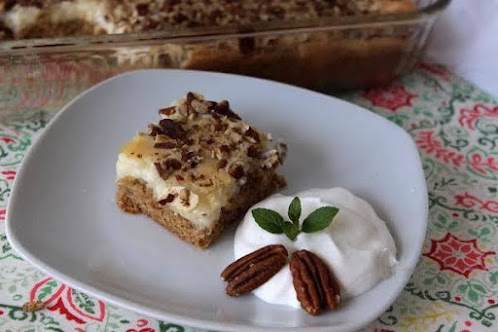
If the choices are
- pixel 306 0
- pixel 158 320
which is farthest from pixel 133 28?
pixel 158 320

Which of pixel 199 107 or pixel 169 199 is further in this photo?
pixel 199 107

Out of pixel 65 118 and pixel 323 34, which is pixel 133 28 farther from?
pixel 323 34

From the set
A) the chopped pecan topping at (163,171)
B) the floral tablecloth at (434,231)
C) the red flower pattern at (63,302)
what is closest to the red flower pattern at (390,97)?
the floral tablecloth at (434,231)

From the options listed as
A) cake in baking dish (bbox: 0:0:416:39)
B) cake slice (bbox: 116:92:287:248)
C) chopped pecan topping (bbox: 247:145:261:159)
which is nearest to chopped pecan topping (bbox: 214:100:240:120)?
cake slice (bbox: 116:92:287:248)

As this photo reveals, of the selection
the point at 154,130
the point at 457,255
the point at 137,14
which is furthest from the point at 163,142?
the point at 457,255

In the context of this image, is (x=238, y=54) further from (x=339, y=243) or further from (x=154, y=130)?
(x=339, y=243)

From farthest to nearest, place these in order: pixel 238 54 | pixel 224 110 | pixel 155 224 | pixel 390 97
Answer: pixel 390 97 < pixel 238 54 < pixel 224 110 < pixel 155 224

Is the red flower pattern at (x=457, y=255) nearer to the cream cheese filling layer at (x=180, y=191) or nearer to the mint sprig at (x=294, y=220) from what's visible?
the mint sprig at (x=294, y=220)
